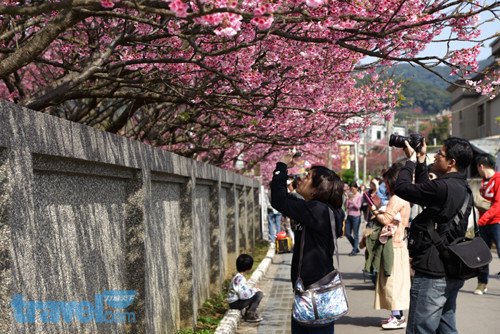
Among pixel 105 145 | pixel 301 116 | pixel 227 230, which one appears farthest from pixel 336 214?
pixel 227 230

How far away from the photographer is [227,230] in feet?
48.5

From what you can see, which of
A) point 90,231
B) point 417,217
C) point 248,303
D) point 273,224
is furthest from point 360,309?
point 273,224

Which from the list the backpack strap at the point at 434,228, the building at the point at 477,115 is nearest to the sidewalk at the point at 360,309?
the backpack strap at the point at 434,228

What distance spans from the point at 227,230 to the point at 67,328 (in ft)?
33.3

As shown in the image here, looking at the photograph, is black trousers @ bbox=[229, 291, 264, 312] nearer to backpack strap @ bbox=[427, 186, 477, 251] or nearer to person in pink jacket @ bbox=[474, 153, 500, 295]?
person in pink jacket @ bbox=[474, 153, 500, 295]

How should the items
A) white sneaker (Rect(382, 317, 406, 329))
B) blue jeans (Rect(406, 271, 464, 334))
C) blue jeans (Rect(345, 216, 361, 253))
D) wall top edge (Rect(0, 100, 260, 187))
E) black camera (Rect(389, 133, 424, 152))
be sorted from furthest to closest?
1. blue jeans (Rect(345, 216, 361, 253))
2. white sneaker (Rect(382, 317, 406, 329))
3. black camera (Rect(389, 133, 424, 152))
4. blue jeans (Rect(406, 271, 464, 334))
5. wall top edge (Rect(0, 100, 260, 187))

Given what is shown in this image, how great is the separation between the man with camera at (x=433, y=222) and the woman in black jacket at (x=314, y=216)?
516 millimetres

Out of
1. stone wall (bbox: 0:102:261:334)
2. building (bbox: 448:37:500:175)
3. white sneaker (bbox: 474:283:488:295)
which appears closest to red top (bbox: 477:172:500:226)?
white sneaker (bbox: 474:283:488:295)

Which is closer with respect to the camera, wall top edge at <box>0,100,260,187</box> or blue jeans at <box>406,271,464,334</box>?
wall top edge at <box>0,100,260,187</box>

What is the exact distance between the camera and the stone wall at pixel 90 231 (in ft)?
12.4

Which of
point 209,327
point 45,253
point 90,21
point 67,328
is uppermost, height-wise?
point 90,21

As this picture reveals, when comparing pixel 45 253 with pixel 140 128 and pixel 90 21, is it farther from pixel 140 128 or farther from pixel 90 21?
pixel 140 128

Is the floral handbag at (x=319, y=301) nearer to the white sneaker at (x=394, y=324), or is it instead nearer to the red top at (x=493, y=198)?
the white sneaker at (x=394, y=324)

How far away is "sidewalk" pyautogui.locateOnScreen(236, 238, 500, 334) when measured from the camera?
906 centimetres
